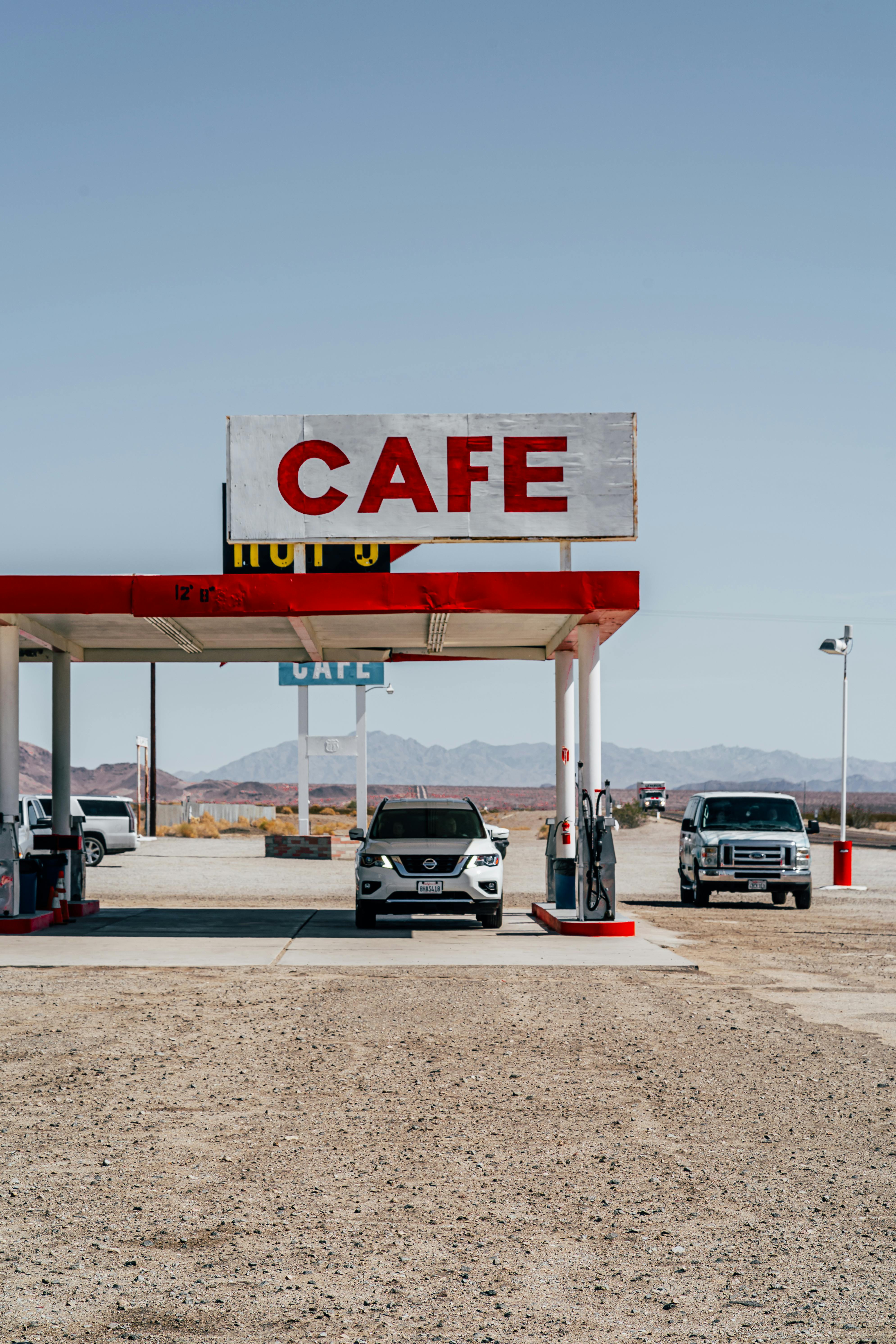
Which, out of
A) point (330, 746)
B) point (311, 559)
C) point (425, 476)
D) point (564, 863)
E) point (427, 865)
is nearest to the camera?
point (427, 865)

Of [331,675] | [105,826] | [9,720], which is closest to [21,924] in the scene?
[9,720]

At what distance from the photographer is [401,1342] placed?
4641 millimetres

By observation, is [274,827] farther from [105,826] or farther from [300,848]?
[105,826]

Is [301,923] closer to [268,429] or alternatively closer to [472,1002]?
[268,429]

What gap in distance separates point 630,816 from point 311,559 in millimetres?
54764

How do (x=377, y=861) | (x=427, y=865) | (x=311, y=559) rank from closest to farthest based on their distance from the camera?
1. (x=427, y=865)
2. (x=377, y=861)
3. (x=311, y=559)

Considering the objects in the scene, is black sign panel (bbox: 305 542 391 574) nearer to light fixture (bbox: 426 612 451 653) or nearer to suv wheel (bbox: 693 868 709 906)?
light fixture (bbox: 426 612 451 653)

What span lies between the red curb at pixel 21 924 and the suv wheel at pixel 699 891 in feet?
39.0

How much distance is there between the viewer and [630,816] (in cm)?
7469

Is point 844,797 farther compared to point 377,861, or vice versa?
point 844,797

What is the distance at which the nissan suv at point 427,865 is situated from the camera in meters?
17.6

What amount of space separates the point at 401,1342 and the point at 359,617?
13.7 meters

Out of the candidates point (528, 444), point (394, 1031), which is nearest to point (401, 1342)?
point (394, 1031)

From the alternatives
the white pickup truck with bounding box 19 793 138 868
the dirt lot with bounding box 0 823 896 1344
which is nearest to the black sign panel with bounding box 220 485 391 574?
the dirt lot with bounding box 0 823 896 1344
